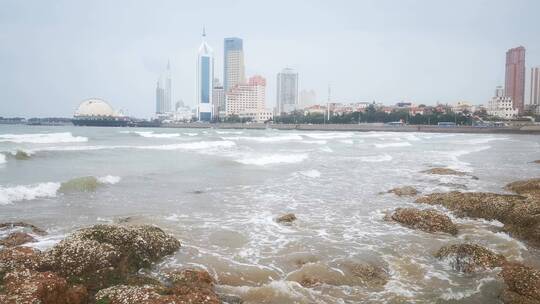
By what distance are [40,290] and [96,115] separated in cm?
19042

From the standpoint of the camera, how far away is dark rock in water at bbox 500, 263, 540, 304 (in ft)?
18.0

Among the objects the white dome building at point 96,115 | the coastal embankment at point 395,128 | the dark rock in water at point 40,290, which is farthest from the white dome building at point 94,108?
the dark rock in water at point 40,290

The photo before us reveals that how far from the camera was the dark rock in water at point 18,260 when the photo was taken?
5717 mm

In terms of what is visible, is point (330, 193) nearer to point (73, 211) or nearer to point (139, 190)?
point (139, 190)

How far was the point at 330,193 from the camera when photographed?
48.8 feet

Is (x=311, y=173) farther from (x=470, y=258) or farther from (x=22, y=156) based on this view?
(x=22, y=156)

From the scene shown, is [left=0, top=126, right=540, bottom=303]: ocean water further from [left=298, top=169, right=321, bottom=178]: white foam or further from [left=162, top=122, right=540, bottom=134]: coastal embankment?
[left=162, top=122, right=540, bottom=134]: coastal embankment

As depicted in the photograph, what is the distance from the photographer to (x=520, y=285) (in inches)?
230

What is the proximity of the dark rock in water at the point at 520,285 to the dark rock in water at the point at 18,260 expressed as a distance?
690cm

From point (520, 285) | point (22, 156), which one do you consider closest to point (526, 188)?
point (520, 285)

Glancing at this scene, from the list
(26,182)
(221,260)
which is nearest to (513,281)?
(221,260)

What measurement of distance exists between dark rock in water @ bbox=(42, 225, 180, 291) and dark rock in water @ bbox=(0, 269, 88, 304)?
1.58 ft

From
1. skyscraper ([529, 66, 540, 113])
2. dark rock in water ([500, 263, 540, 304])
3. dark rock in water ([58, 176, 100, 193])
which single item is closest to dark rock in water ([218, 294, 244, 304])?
dark rock in water ([500, 263, 540, 304])

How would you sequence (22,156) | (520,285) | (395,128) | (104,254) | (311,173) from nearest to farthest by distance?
(520,285)
(104,254)
(311,173)
(22,156)
(395,128)
